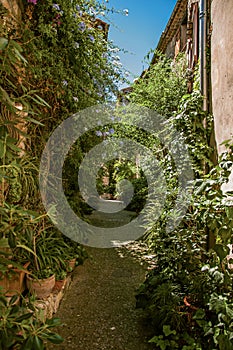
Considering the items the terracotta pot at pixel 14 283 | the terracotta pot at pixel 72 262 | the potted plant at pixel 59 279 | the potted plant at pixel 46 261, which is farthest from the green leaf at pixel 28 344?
the terracotta pot at pixel 72 262

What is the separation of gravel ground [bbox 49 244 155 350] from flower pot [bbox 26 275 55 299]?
246mm

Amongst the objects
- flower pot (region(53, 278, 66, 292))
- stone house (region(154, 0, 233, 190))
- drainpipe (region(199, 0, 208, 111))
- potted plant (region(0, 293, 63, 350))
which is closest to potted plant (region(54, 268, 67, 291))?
flower pot (region(53, 278, 66, 292))

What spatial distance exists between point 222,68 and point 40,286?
2.33m

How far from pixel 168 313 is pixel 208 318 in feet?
0.87

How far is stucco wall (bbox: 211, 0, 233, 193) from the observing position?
2.04 meters

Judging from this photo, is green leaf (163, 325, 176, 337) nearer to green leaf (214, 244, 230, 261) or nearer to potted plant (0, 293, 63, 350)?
green leaf (214, 244, 230, 261)

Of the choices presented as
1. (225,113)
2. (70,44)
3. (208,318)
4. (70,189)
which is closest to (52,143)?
(70,189)

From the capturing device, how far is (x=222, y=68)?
218 centimetres

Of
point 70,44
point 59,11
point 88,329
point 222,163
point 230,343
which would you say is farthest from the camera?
point 70,44

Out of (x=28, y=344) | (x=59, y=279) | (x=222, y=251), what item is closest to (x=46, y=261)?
(x=59, y=279)

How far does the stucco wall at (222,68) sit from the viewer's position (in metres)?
2.04

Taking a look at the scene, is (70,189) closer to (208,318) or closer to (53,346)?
(53,346)

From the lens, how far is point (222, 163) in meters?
1.68

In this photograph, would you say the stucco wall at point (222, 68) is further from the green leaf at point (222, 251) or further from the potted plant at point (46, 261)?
the potted plant at point (46, 261)
